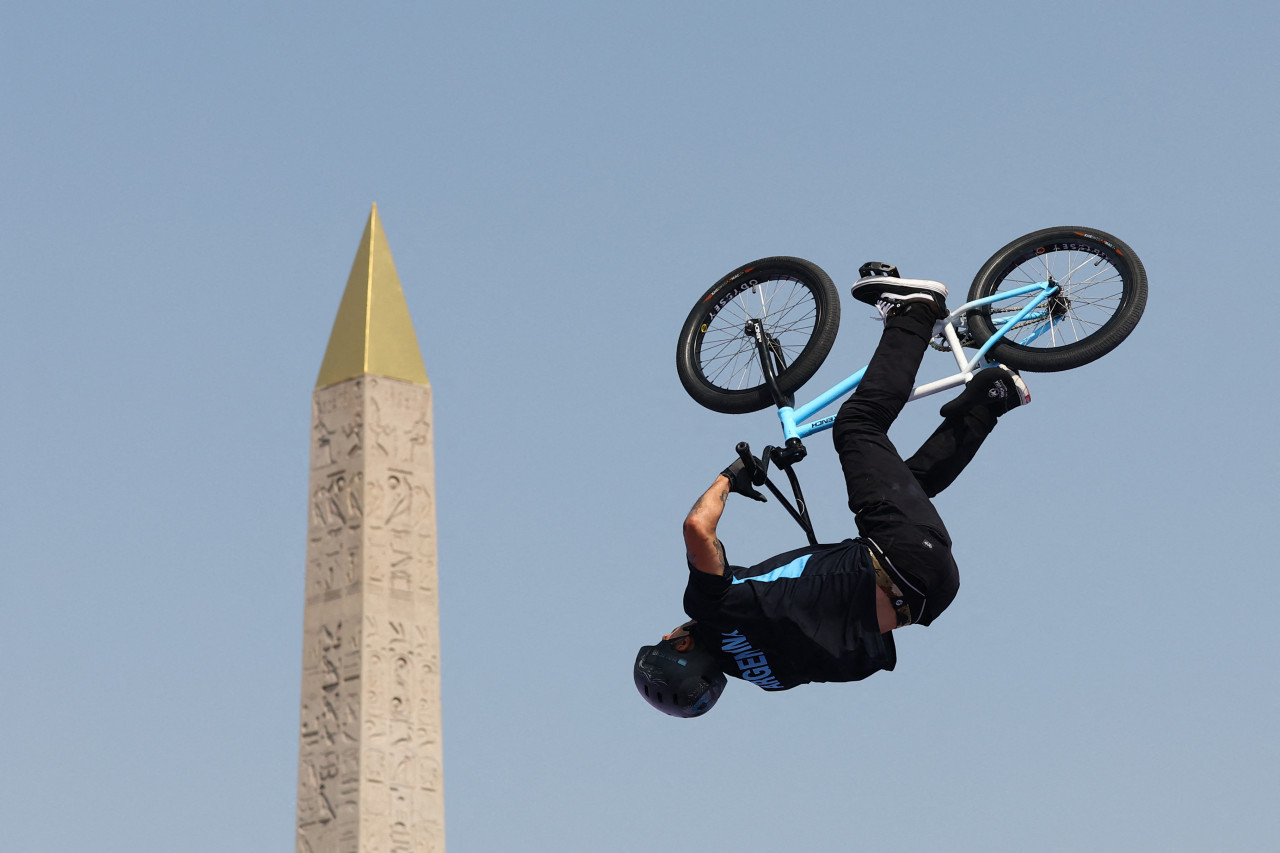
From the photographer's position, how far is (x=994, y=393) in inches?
591

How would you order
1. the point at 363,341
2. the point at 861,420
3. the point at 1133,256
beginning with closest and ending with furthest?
the point at 363,341 → the point at 861,420 → the point at 1133,256

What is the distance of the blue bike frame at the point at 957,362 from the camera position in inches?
596

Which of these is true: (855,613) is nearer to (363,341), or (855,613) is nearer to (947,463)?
(947,463)

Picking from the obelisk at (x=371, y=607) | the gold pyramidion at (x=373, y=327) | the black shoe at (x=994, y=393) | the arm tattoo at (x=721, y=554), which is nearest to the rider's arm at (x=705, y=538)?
the arm tattoo at (x=721, y=554)

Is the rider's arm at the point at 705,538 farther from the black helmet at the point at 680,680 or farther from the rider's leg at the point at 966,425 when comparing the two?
the rider's leg at the point at 966,425

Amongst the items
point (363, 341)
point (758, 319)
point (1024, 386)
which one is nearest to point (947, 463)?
point (1024, 386)

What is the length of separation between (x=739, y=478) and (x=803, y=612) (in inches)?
31.7

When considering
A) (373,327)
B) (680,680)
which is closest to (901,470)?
(680,680)

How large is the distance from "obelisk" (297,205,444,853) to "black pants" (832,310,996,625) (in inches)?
96.1

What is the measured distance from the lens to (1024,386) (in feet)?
49.1

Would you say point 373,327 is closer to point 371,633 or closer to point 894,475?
point 371,633

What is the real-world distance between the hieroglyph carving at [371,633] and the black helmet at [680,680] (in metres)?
1.95

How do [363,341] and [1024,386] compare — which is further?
[1024,386]

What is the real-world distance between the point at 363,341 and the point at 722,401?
312cm
